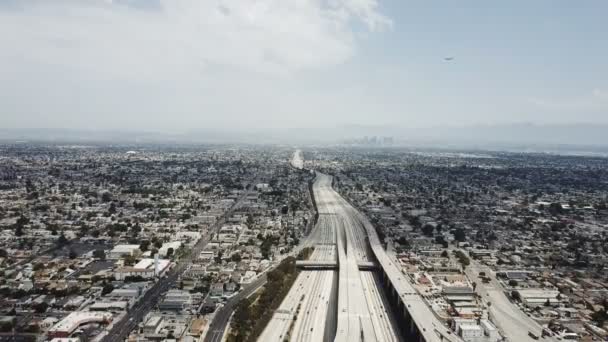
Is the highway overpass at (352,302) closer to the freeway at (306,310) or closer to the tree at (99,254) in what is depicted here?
the freeway at (306,310)

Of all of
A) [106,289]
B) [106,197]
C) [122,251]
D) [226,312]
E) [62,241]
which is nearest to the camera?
[226,312]

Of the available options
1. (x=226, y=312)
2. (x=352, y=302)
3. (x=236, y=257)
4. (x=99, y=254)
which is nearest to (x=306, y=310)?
(x=352, y=302)

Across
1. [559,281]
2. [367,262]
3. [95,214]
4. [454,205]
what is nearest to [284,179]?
[454,205]

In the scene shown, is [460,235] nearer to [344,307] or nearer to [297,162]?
[344,307]

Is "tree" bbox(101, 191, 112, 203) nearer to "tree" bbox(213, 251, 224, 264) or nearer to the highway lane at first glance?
"tree" bbox(213, 251, 224, 264)

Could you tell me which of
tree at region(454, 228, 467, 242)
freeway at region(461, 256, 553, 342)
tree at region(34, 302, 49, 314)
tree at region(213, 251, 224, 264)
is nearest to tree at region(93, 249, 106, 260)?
tree at region(213, 251, 224, 264)

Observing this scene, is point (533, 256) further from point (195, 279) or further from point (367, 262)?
point (195, 279)

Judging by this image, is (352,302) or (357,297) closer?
(352,302)
